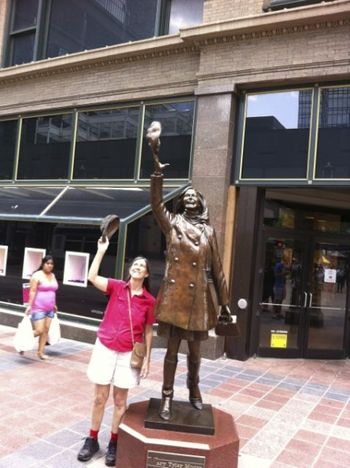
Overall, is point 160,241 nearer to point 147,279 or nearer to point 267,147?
point 267,147

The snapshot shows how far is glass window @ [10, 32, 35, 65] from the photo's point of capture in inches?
462

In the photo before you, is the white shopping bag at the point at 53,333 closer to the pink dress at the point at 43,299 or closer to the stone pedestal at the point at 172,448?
the pink dress at the point at 43,299

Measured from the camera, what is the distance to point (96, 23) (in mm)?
10734

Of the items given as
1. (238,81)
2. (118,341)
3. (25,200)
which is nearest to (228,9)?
(238,81)

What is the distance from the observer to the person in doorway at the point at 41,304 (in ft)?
23.5

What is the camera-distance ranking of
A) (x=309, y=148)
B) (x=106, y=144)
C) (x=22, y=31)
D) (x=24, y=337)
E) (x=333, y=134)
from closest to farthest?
(x=24, y=337), (x=333, y=134), (x=309, y=148), (x=106, y=144), (x=22, y=31)

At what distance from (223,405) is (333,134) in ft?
15.8

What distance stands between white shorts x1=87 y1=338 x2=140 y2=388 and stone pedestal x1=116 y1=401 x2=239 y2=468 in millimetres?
341

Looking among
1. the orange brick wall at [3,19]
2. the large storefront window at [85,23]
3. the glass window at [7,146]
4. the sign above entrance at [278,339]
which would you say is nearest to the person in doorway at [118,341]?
the sign above entrance at [278,339]

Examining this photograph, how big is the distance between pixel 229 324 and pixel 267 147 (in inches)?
193

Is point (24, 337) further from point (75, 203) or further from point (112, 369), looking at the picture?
point (112, 369)

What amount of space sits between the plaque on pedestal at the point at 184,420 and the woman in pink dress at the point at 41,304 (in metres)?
3.68

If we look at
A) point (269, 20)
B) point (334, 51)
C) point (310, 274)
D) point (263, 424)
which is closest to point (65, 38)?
point (269, 20)

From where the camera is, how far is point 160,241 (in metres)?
8.75
